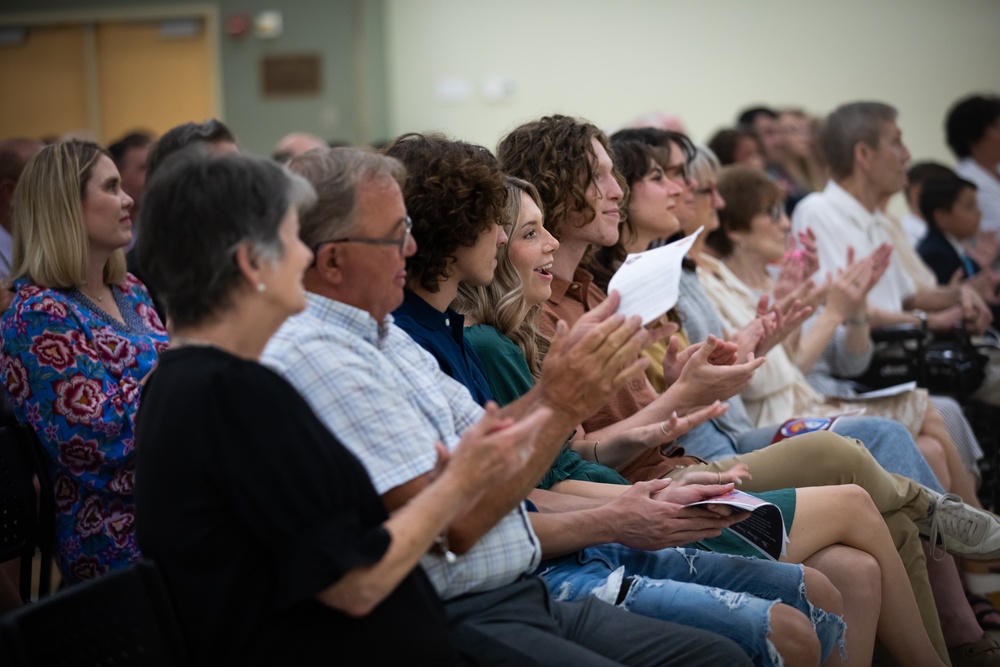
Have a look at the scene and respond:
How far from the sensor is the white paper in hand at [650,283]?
1.69 meters

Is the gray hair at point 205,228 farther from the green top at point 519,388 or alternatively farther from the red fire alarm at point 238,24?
the red fire alarm at point 238,24

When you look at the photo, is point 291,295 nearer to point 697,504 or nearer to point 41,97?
point 697,504

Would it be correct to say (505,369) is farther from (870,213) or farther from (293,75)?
(293,75)

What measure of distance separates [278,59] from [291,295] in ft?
24.7

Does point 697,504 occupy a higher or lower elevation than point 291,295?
lower

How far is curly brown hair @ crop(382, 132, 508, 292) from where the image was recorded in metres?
1.90

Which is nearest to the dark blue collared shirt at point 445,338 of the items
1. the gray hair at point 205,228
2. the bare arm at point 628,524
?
the bare arm at point 628,524

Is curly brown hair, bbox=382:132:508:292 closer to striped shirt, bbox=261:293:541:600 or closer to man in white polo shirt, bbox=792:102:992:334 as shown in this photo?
striped shirt, bbox=261:293:541:600

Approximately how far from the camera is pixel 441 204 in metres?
1.91

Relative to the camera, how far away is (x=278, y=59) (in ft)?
27.5

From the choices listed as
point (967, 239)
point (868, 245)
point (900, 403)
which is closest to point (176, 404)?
point (900, 403)

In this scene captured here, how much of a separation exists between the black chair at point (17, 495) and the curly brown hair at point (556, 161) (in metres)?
1.25

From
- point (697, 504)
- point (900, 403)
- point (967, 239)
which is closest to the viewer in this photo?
point (697, 504)

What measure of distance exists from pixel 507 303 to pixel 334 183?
2.17 ft
